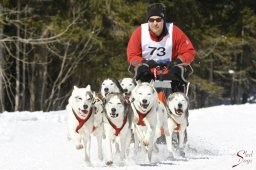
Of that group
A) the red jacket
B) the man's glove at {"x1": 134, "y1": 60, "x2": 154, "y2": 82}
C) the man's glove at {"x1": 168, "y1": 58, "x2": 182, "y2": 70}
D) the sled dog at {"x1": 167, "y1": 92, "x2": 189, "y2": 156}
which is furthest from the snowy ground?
the red jacket

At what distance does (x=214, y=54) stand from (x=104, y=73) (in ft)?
25.0

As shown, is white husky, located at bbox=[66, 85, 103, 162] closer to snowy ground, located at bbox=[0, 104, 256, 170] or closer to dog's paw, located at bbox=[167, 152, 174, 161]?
snowy ground, located at bbox=[0, 104, 256, 170]

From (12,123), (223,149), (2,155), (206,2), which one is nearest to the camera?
(2,155)

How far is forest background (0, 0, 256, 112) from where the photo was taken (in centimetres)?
2417

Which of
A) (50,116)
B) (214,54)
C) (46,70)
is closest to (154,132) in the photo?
(50,116)

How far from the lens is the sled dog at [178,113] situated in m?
7.78

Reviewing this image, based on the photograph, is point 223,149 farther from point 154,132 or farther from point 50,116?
point 50,116

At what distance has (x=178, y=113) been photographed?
7.89m

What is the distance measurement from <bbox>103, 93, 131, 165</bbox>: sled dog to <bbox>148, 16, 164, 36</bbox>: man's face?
1.35 metres

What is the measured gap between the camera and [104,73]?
2523 cm

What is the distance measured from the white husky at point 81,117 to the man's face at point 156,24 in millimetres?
1507

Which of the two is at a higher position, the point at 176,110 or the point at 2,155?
the point at 176,110

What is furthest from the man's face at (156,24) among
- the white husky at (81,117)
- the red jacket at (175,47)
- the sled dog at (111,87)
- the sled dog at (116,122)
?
the white husky at (81,117)

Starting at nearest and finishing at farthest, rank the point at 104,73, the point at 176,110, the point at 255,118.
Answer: the point at 176,110 < the point at 255,118 < the point at 104,73
